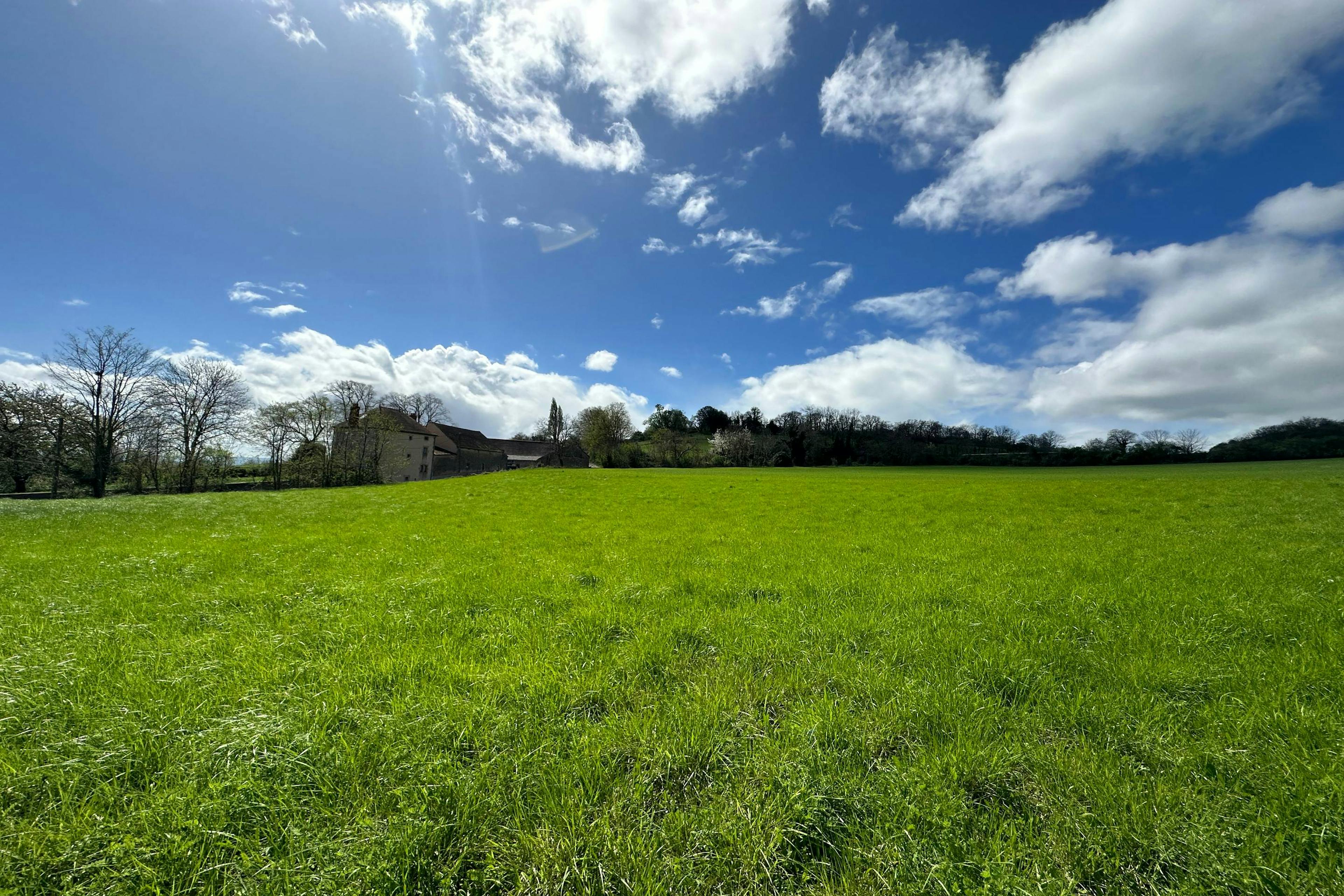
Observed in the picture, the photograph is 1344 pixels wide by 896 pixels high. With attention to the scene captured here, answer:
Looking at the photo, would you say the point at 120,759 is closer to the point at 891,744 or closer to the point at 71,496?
the point at 891,744

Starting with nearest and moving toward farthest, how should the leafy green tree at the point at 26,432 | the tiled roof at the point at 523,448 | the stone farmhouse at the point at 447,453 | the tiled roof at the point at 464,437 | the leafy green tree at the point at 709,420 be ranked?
the leafy green tree at the point at 26,432, the stone farmhouse at the point at 447,453, the tiled roof at the point at 464,437, the tiled roof at the point at 523,448, the leafy green tree at the point at 709,420

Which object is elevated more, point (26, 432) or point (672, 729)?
point (26, 432)

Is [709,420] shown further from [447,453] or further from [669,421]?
[447,453]

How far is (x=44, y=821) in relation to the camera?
253cm

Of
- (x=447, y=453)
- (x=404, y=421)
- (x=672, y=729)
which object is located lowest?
(x=672, y=729)

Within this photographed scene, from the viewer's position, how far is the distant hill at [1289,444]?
67.4m

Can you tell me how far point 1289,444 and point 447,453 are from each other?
13756 centimetres

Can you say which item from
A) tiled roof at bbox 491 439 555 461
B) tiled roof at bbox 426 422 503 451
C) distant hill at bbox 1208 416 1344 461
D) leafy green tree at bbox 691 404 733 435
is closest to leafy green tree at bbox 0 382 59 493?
tiled roof at bbox 426 422 503 451

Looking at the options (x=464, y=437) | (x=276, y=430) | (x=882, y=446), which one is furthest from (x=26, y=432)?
(x=882, y=446)

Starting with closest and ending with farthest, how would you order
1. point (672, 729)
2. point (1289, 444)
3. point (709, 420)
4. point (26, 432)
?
point (672, 729), point (26, 432), point (1289, 444), point (709, 420)

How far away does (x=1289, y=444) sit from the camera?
70.9 m

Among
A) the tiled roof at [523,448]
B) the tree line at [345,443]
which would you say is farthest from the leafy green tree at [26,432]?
the tiled roof at [523,448]

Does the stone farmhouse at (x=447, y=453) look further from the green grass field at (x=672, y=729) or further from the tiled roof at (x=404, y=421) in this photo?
the green grass field at (x=672, y=729)

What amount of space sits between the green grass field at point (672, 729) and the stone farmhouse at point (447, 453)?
2475 inches
